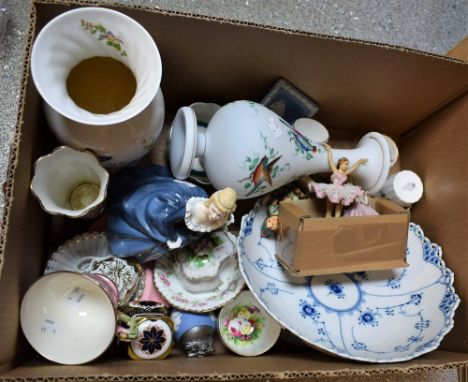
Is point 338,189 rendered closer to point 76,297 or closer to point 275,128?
point 275,128

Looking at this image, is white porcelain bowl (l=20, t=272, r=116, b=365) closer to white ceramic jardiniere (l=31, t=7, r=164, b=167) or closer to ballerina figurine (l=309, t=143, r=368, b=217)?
white ceramic jardiniere (l=31, t=7, r=164, b=167)

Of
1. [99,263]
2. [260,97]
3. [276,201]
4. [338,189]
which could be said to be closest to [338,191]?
[338,189]

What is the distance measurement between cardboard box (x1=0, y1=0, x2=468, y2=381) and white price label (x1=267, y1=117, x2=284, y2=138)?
10cm

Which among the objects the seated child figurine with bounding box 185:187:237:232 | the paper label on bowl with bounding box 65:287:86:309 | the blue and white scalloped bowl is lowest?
the paper label on bowl with bounding box 65:287:86:309

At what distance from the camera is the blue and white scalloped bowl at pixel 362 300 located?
65cm

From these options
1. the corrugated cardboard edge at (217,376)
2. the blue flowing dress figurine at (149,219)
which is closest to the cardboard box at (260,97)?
the corrugated cardboard edge at (217,376)

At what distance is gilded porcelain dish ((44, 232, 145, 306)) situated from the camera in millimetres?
637

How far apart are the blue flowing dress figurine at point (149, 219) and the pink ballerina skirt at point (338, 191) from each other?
6.5 inches

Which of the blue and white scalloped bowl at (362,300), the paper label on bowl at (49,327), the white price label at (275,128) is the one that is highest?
the white price label at (275,128)

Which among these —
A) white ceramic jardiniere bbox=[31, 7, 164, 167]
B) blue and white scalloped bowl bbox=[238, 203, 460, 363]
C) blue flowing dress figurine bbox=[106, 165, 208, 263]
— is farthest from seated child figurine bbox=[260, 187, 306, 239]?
white ceramic jardiniere bbox=[31, 7, 164, 167]

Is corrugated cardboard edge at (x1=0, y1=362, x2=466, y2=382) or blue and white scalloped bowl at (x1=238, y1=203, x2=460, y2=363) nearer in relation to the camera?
corrugated cardboard edge at (x1=0, y1=362, x2=466, y2=382)

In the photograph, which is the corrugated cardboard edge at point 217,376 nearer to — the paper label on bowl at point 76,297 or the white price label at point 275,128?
the paper label on bowl at point 76,297

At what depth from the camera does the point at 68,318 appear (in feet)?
1.90

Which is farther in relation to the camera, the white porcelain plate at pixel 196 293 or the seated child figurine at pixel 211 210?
the white porcelain plate at pixel 196 293
